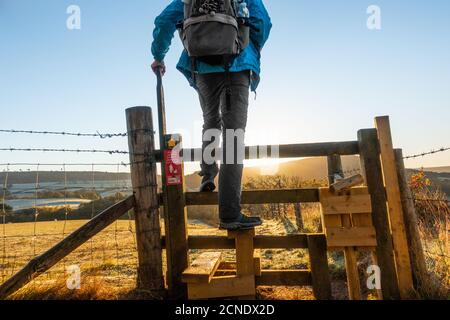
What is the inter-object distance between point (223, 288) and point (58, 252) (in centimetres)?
144

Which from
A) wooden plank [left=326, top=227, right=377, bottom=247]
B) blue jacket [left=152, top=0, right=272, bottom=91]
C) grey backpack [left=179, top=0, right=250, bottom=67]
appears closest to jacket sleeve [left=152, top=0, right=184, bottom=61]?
blue jacket [left=152, top=0, right=272, bottom=91]

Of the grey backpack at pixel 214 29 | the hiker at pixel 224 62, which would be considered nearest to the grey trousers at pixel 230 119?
the hiker at pixel 224 62

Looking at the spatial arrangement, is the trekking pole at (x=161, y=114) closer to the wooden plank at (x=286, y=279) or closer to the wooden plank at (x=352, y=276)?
the wooden plank at (x=286, y=279)

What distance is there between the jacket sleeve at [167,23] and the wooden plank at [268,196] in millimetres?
1499

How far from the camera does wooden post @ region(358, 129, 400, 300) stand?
111 inches

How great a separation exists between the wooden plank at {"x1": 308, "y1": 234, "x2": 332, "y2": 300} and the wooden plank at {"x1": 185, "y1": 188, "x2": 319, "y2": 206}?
0.39m

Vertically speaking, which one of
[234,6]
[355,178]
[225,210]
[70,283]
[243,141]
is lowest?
[70,283]

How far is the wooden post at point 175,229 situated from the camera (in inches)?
123

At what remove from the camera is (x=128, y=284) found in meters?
3.39

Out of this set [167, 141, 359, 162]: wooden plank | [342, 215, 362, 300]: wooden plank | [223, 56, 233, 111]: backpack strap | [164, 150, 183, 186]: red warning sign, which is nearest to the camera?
[223, 56, 233, 111]: backpack strap

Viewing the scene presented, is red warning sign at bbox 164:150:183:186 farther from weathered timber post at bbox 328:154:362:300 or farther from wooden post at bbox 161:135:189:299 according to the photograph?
weathered timber post at bbox 328:154:362:300

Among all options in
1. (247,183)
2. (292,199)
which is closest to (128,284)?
(292,199)
